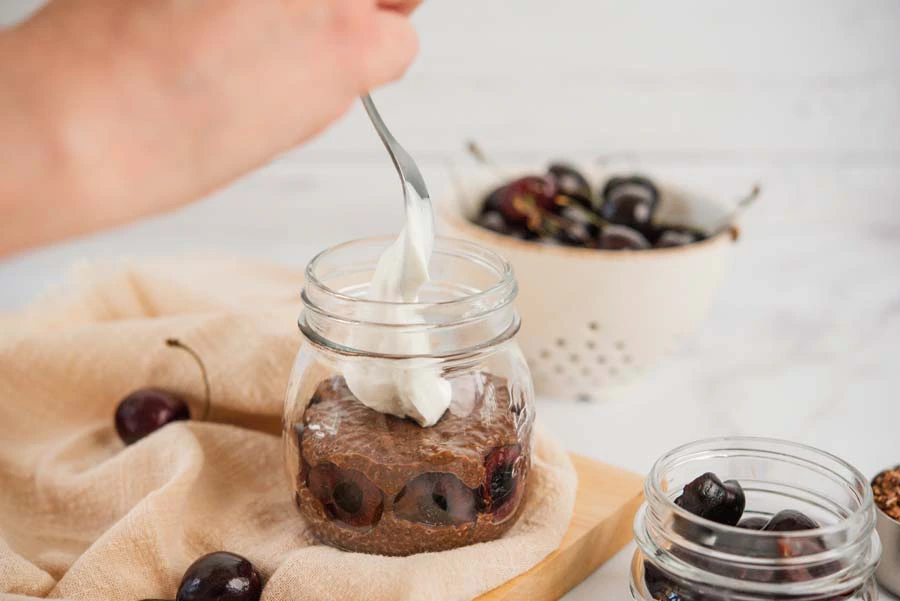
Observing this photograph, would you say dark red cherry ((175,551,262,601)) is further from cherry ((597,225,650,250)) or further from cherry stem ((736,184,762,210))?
cherry stem ((736,184,762,210))

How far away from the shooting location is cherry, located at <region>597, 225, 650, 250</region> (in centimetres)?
107

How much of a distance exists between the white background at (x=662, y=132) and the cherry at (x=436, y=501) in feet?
2.42

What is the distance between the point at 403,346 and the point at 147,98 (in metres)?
0.35

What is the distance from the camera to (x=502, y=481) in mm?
751

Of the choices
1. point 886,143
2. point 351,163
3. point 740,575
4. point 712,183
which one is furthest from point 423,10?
point 740,575

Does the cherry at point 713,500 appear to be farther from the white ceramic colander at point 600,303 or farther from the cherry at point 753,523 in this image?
the white ceramic colander at point 600,303

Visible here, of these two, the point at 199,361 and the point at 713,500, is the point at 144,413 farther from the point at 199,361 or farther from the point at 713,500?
the point at 713,500

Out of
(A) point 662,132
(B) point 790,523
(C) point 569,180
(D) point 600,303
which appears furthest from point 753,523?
(A) point 662,132

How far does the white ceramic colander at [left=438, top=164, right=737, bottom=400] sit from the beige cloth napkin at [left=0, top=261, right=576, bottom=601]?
0.73ft

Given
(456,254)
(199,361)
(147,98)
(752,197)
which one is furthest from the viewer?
(752,197)

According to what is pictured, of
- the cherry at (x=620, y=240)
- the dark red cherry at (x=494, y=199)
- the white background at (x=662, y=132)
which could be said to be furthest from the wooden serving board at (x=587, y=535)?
the white background at (x=662, y=132)

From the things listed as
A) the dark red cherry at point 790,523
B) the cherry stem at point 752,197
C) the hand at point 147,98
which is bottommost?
the dark red cherry at point 790,523

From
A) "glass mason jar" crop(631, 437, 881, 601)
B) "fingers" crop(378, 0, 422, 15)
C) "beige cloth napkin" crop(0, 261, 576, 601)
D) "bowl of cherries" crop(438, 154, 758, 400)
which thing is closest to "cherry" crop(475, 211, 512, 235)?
"bowl of cherries" crop(438, 154, 758, 400)

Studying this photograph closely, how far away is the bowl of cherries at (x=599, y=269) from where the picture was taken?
1.05 metres
